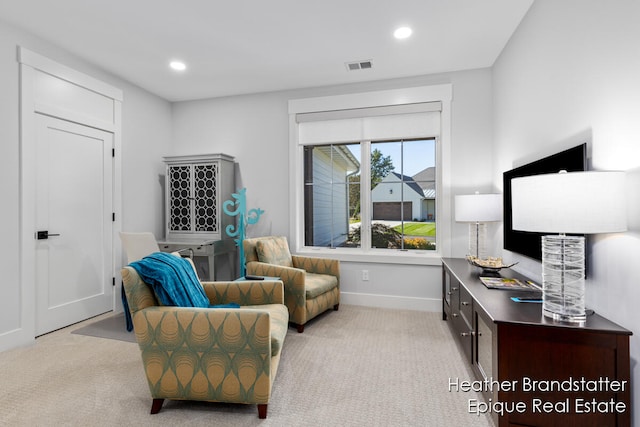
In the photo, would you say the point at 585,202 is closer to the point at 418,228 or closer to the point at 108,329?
the point at 418,228

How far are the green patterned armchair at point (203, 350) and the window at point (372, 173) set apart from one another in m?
2.19

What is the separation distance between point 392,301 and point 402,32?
8.61 feet

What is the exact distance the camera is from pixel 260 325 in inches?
64.5

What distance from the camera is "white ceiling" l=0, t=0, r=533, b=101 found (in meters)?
2.37

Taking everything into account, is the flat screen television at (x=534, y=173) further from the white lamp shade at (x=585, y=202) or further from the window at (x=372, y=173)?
the window at (x=372, y=173)

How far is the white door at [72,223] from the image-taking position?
2.85m

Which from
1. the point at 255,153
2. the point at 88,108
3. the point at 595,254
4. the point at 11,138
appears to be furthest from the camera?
the point at 255,153

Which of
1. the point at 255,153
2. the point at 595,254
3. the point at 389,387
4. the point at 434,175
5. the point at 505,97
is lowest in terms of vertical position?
the point at 389,387

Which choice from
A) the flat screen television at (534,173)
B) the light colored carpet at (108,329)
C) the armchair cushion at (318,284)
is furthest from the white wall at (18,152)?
the flat screen television at (534,173)

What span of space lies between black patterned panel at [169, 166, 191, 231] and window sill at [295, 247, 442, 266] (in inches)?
56.7

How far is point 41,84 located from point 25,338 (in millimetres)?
2117

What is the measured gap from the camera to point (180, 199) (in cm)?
402

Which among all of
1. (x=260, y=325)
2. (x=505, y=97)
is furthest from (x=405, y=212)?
(x=260, y=325)

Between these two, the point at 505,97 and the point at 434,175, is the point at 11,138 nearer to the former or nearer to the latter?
the point at 434,175
